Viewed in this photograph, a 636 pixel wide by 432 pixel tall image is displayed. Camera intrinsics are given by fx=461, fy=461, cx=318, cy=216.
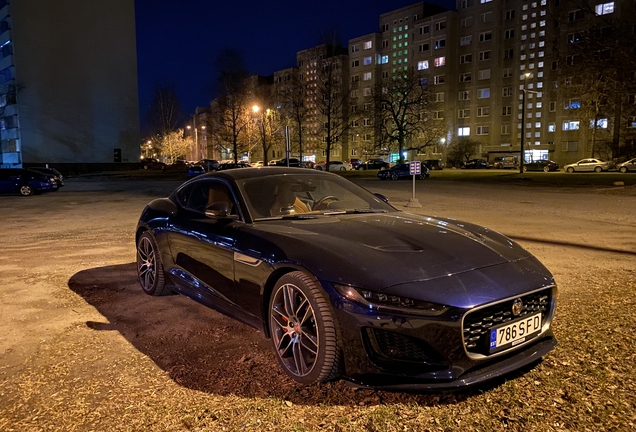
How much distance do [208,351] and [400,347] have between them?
69.3 inches

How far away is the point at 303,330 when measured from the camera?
3.08 metres

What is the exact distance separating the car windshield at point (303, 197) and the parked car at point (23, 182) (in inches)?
873

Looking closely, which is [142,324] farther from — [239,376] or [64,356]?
[239,376]

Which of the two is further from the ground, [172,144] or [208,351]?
[172,144]

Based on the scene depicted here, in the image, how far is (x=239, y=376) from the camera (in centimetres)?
327

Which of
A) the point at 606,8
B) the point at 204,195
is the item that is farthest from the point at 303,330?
the point at 606,8

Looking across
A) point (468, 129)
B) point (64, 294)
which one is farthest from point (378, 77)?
point (64, 294)

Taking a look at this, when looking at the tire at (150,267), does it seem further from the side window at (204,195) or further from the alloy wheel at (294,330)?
the alloy wheel at (294,330)

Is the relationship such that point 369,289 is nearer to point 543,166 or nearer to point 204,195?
point 204,195

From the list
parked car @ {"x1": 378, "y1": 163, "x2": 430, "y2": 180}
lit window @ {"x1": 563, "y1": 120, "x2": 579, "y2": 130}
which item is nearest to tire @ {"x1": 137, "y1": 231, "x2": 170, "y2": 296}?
parked car @ {"x1": 378, "y1": 163, "x2": 430, "y2": 180}

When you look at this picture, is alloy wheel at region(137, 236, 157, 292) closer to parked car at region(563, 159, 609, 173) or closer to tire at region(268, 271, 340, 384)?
tire at region(268, 271, 340, 384)

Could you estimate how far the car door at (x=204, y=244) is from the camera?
3830 mm

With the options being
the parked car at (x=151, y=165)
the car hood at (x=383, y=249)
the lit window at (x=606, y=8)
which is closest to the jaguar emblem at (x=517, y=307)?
the car hood at (x=383, y=249)

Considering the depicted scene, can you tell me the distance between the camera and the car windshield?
13.5ft
